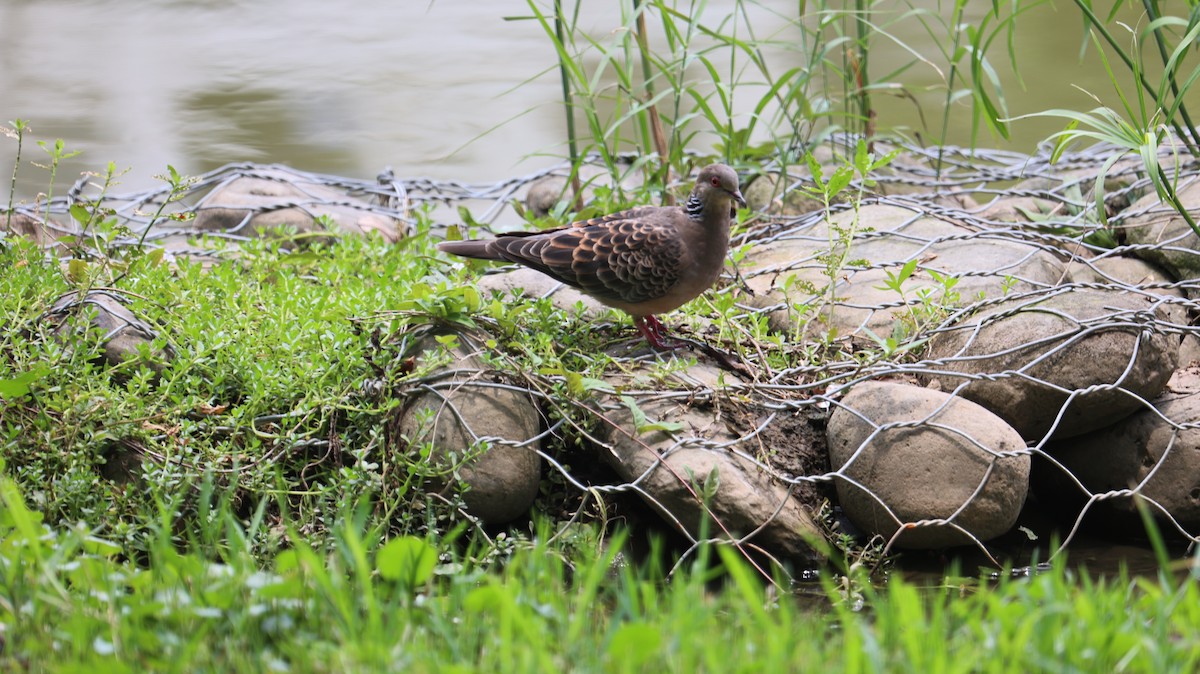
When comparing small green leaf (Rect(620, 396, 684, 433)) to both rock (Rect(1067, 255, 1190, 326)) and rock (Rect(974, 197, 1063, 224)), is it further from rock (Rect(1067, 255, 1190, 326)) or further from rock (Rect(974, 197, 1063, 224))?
rock (Rect(974, 197, 1063, 224))

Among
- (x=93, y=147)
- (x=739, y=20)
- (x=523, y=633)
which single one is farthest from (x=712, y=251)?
(x=739, y=20)

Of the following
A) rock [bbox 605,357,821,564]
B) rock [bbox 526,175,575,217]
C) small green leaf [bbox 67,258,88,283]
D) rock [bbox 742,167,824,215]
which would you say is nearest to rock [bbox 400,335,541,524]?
rock [bbox 605,357,821,564]

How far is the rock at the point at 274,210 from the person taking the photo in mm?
5488

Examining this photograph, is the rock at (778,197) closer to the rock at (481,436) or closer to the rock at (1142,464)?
the rock at (1142,464)

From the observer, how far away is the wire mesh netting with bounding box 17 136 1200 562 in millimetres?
3314

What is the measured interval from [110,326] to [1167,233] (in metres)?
3.99

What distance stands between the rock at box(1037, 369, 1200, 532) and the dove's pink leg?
131cm

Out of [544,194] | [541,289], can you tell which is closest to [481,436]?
[541,289]

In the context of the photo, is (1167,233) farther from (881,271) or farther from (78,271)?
(78,271)

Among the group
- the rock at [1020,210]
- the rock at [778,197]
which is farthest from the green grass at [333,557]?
the rock at [1020,210]

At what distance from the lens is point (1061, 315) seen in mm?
3596

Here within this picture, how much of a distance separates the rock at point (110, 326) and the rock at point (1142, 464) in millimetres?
2909

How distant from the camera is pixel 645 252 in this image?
3.67 meters

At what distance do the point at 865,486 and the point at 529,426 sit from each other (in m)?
1.02
